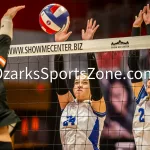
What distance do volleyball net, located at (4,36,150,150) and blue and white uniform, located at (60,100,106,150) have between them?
20 centimetres

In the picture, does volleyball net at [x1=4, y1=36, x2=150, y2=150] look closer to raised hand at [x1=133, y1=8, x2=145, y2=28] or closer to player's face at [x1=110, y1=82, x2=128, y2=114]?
player's face at [x1=110, y1=82, x2=128, y2=114]

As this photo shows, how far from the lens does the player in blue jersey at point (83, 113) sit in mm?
3582

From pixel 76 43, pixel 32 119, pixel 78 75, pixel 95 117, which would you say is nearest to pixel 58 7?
pixel 76 43

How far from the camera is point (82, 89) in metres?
3.71

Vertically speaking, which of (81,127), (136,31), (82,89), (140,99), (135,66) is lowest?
(81,127)

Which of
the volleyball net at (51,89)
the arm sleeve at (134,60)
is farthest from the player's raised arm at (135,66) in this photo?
the volleyball net at (51,89)

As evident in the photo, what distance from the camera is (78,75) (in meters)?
3.89

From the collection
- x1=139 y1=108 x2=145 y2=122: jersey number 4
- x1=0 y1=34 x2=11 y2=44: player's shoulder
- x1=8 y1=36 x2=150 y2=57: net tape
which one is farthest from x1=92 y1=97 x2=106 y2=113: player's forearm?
x1=0 y1=34 x2=11 y2=44: player's shoulder

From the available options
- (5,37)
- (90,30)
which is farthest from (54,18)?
(5,37)

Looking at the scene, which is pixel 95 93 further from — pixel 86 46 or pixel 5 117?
pixel 5 117

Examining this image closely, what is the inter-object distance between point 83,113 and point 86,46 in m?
0.66

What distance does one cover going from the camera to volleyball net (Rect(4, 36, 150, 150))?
3.60m

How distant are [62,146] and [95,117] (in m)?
0.47

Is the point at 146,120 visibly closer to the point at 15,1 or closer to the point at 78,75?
the point at 78,75
